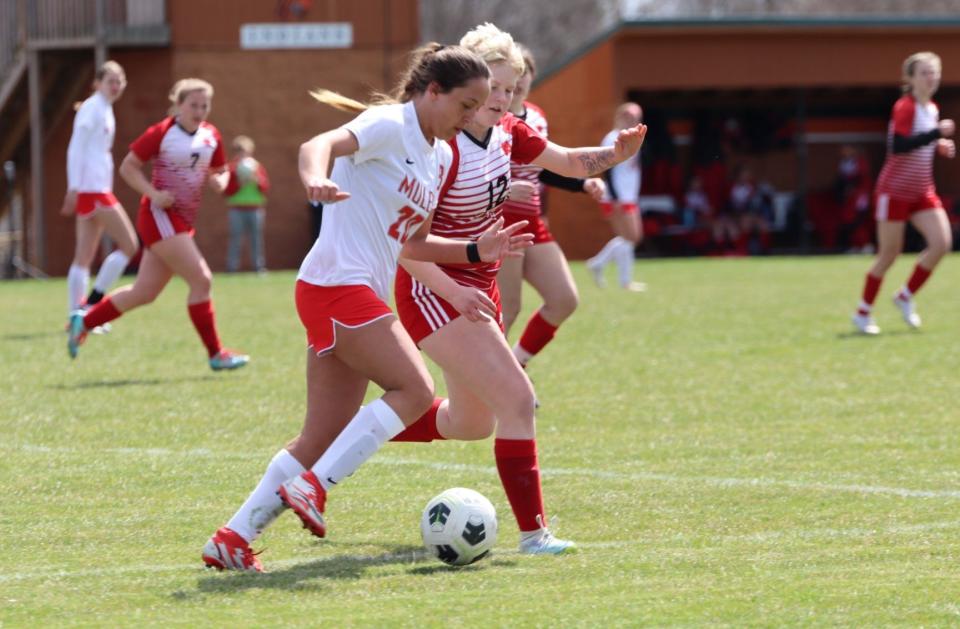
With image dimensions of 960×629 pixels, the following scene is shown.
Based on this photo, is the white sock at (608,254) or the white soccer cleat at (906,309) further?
the white sock at (608,254)

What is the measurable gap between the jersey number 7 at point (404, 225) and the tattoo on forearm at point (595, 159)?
3.65 feet

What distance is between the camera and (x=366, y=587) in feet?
16.4

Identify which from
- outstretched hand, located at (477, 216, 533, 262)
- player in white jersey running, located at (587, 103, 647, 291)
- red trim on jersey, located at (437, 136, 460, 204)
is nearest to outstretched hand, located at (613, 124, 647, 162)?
red trim on jersey, located at (437, 136, 460, 204)

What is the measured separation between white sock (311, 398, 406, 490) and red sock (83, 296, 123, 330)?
6.62 metres

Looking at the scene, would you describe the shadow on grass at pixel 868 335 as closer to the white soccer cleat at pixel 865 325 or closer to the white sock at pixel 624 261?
the white soccer cleat at pixel 865 325

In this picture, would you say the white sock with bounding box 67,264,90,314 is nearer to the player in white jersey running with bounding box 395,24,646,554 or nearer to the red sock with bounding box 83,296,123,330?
the red sock with bounding box 83,296,123,330

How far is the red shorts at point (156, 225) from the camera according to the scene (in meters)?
11.2

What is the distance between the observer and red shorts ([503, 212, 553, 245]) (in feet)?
29.0

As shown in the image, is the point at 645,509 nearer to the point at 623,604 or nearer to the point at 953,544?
the point at 953,544

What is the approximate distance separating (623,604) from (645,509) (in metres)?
1.76

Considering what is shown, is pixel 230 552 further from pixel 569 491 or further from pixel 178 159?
pixel 178 159

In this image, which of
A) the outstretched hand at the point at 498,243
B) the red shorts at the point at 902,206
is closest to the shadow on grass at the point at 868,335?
the red shorts at the point at 902,206

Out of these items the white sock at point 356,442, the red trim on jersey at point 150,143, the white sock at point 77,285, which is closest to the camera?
the white sock at point 356,442

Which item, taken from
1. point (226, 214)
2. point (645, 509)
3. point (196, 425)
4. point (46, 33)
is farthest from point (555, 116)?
point (645, 509)
